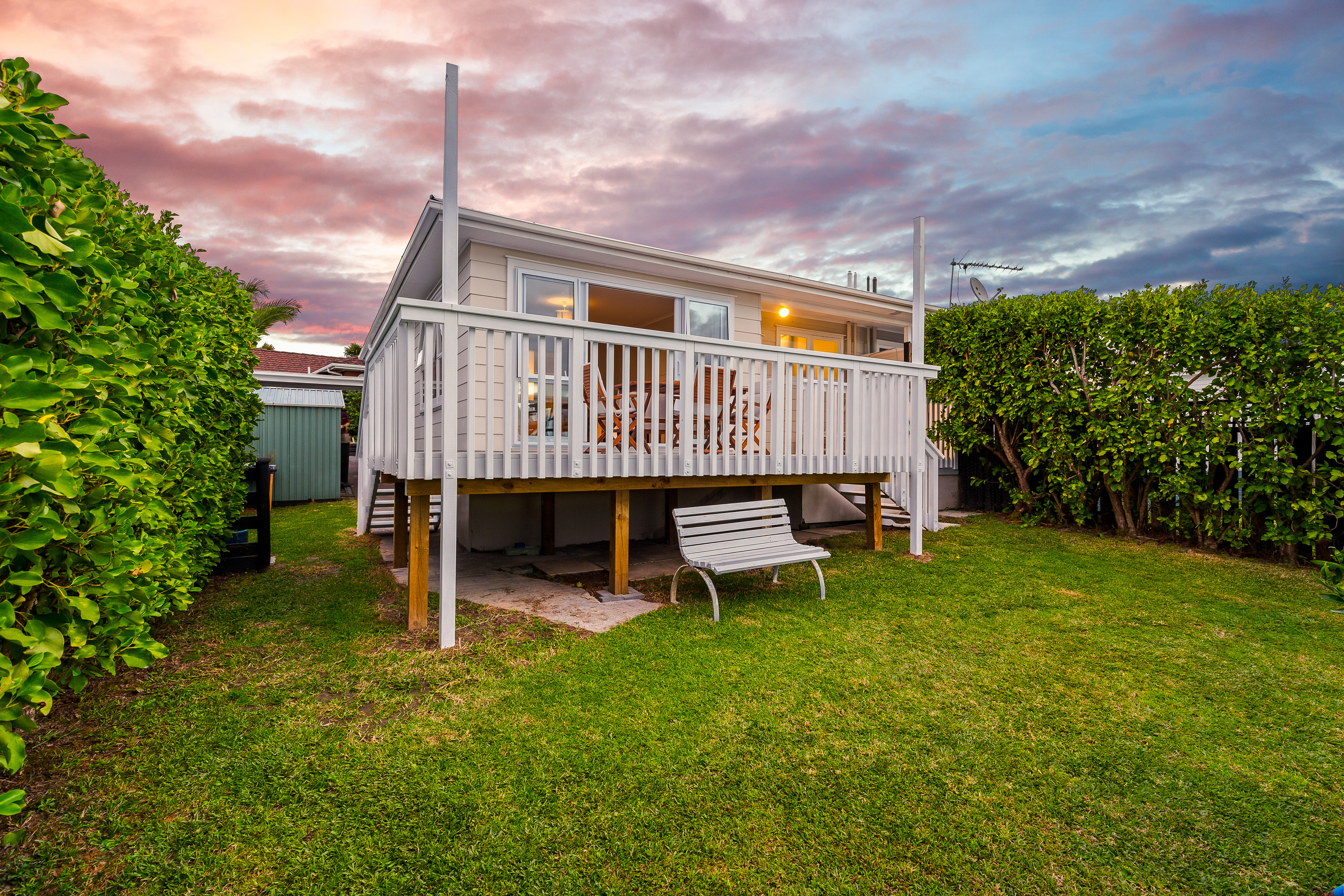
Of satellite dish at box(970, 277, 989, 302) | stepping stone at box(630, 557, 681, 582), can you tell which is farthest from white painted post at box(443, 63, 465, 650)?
satellite dish at box(970, 277, 989, 302)

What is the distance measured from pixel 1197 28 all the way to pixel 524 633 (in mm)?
10504

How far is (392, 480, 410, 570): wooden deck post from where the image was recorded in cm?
600

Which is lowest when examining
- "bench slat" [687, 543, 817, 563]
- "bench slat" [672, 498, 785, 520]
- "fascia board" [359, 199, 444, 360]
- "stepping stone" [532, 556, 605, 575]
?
"stepping stone" [532, 556, 605, 575]

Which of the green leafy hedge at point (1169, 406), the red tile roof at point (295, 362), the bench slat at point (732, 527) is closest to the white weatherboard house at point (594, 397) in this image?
the bench slat at point (732, 527)

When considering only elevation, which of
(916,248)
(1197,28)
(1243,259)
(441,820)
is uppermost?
(1243,259)

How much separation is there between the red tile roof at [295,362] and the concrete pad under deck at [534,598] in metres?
17.4

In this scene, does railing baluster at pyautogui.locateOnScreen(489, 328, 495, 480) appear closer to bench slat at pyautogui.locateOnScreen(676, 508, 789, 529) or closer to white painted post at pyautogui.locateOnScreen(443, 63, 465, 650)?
white painted post at pyautogui.locateOnScreen(443, 63, 465, 650)

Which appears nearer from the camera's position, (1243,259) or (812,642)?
(812,642)

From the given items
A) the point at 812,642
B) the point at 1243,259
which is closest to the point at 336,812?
the point at 812,642

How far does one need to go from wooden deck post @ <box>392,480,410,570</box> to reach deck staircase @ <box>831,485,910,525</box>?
242 inches

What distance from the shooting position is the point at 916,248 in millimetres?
7066

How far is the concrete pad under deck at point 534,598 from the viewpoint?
4590 mm

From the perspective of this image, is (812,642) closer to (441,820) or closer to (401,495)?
(441,820)

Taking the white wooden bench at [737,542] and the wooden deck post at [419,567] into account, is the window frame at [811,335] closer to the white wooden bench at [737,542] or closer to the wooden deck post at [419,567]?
the white wooden bench at [737,542]
